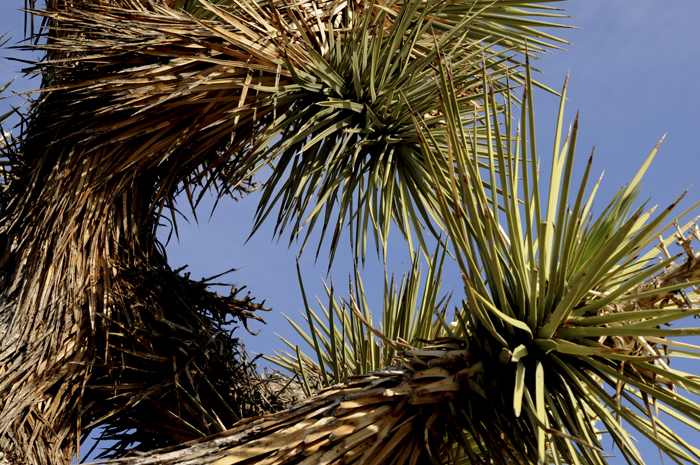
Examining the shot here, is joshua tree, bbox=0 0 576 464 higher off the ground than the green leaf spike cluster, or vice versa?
joshua tree, bbox=0 0 576 464

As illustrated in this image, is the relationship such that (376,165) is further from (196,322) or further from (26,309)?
(26,309)

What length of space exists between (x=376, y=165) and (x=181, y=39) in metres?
0.82

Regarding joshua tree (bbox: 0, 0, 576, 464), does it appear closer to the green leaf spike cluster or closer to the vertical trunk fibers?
the vertical trunk fibers

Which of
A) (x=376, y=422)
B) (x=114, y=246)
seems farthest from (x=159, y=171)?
(x=376, y=422)

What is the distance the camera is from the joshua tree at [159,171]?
1.95 m

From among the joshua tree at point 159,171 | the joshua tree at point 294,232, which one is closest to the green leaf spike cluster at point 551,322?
the joshua tree at point 294,232

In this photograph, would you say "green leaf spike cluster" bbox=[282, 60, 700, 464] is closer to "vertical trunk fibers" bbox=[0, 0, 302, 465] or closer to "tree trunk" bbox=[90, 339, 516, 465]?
"tree trunk" bbox=[90, 339, 516, 465]

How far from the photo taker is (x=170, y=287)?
2156 millimetres

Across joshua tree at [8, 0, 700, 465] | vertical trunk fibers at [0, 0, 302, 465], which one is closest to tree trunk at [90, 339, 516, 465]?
joshua tree at [8, 0, 700, 465]

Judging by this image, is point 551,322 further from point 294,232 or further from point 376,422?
point 294,232

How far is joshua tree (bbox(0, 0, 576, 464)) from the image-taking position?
1.95 metres

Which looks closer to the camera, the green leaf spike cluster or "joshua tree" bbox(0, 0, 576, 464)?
the green leaf spike cluster

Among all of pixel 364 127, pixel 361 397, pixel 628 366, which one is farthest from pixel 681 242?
pixel 364 127

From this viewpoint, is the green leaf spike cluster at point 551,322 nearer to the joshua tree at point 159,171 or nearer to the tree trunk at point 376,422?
Result: the tree trunk at point 376,422
